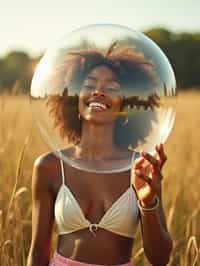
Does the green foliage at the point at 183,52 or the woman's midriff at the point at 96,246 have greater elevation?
the green foliage at the point at 183,52

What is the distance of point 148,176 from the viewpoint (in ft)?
6.99

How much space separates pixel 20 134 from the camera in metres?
6.88

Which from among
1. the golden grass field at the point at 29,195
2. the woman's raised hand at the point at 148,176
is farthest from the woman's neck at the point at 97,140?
the golden grass field at the point at 29,195

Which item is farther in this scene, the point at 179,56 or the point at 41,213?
the point at 179,56

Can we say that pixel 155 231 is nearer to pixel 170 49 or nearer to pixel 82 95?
pixel 82 95

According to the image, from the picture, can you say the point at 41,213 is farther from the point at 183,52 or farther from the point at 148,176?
the point at 183,52

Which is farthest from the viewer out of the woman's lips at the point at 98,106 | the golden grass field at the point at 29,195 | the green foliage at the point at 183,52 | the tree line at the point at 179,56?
the green foliage at the point at 183,52

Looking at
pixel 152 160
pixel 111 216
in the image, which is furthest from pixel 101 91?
pixel 111 216

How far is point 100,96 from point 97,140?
14cm

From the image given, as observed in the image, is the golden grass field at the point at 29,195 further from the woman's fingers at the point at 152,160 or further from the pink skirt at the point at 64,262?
the woman's fingers at the point at 152,160

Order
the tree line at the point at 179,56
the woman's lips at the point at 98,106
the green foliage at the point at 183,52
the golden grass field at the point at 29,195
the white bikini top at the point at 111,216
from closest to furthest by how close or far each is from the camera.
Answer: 1. the woman's lips at the point at 98,106
2. the white bikini top at the point at 111,216
3. the golden grass field at the point at 29,195
4. the tree line at the point at 179,56
5. the green foliage at the point at 183,52

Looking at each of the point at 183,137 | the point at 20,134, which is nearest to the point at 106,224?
the point at 20,134

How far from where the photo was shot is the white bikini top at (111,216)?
2312 millimetres

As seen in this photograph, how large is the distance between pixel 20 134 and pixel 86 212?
15.1 ft
